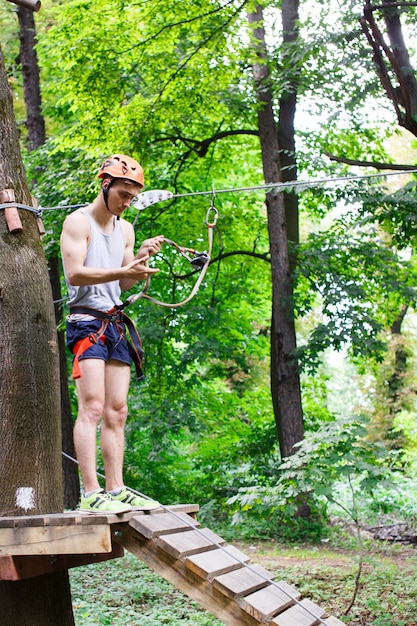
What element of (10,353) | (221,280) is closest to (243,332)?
(221,280)

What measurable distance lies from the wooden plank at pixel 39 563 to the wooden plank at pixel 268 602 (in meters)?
0.78

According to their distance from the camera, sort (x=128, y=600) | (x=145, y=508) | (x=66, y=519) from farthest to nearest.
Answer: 1. (x=128, y=600)
2. (x=145, y=508)
3. (x=66, y=519)

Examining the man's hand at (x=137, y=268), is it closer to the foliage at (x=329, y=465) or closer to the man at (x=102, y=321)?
the man at (x=102, y=321)

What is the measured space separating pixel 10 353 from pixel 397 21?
5.46m

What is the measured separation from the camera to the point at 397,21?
758 centimetres

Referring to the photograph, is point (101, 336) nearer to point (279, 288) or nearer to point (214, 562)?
point (214, 562)

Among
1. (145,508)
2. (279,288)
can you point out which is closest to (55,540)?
(145,508)

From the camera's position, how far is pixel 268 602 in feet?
11.6

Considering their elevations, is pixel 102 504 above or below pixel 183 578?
above

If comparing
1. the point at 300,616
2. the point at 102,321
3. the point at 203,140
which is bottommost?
the point at 300,616

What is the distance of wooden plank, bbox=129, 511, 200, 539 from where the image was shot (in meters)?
3.56

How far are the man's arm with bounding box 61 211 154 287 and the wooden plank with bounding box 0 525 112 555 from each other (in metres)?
1.21

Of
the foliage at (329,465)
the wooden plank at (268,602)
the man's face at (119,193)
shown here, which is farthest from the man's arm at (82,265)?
the foliage at (329,465)

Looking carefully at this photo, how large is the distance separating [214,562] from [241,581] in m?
0.15
